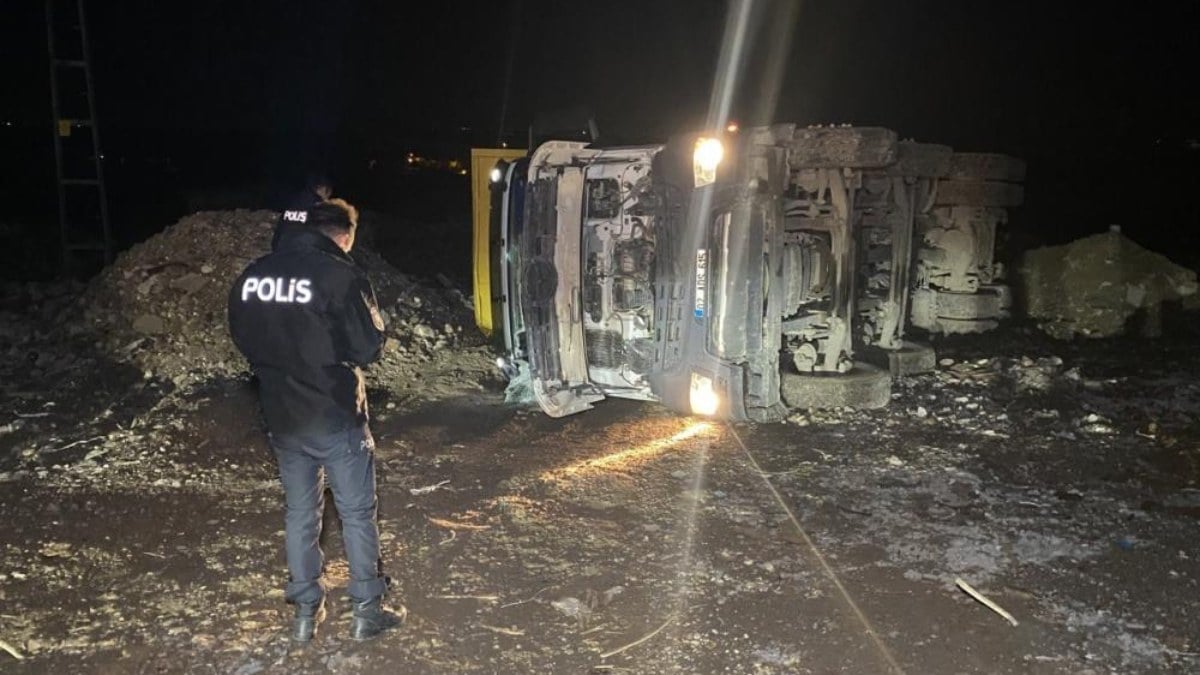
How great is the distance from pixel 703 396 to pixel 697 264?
87cm

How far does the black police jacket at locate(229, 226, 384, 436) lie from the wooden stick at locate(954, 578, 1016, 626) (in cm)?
283

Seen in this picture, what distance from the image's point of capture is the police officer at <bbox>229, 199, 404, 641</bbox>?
3.29m

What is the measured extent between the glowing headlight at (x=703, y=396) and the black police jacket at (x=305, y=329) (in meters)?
2.74

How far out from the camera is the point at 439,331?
30.3 ft

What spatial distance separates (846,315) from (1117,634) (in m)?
3.51

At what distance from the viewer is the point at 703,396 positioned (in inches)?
223

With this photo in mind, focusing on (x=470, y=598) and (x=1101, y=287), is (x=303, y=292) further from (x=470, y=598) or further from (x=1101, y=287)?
(x=1101, y=287)

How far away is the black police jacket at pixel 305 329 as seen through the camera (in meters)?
3.28

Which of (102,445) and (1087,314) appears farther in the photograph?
(1087,314)

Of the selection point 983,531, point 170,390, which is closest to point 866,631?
point 983,531

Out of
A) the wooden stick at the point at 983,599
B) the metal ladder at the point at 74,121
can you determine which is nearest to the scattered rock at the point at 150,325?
the metal ladder at the point at 74,121

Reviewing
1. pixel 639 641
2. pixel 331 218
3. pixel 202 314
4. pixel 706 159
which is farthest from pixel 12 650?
pixel 202 314

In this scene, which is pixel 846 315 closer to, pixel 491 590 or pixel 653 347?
pixel 653 347

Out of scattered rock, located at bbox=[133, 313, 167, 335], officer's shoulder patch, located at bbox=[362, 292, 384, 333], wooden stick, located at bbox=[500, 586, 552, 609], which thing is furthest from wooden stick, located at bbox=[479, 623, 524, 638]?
scattered rock, located at bbox=[133, 313, 167, 335]
